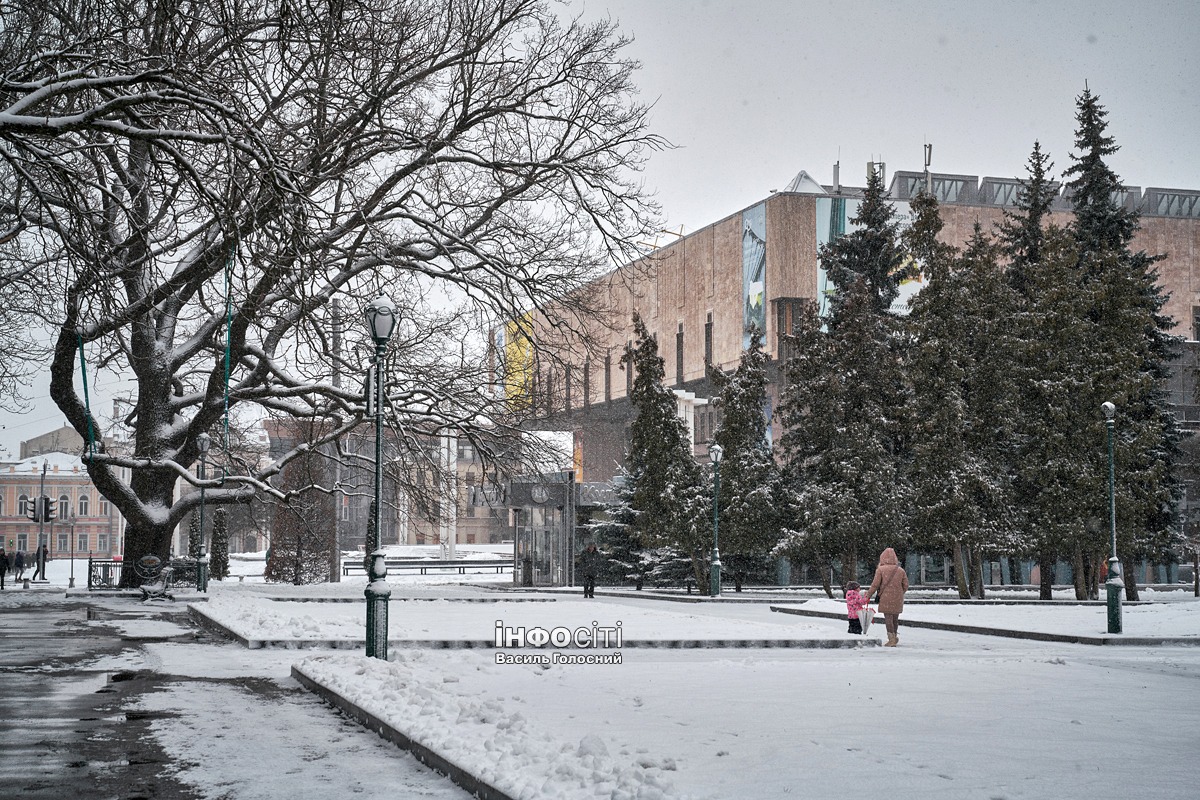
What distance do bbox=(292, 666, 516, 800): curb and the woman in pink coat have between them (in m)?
10.5

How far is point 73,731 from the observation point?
32.4ft

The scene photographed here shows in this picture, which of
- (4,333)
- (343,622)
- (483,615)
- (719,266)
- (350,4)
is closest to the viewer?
(350,4)

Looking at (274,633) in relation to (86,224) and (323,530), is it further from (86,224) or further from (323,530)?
(323,530)

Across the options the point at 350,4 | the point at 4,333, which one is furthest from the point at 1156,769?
the point at 4,333

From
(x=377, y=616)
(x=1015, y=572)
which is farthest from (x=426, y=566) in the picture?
(x=377, y=616)

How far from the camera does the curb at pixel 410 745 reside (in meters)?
7.26

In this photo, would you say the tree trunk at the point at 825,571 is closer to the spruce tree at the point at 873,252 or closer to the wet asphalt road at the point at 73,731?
the spruce tree at the point at 873,252

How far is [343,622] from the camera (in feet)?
71.0

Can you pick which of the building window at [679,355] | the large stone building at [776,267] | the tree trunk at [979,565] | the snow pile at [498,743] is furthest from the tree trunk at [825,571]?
the building window at [679,355]

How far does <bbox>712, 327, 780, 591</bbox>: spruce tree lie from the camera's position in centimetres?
4191

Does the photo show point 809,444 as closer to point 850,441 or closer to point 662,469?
point 850,441

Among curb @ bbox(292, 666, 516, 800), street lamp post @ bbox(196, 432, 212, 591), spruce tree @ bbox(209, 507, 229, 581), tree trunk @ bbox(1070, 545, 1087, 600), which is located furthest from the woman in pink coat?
spruce tree @ bbox(209, 507, 229, 581)

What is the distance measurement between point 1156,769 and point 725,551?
34.4m

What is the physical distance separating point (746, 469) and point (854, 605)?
64.1 feet
